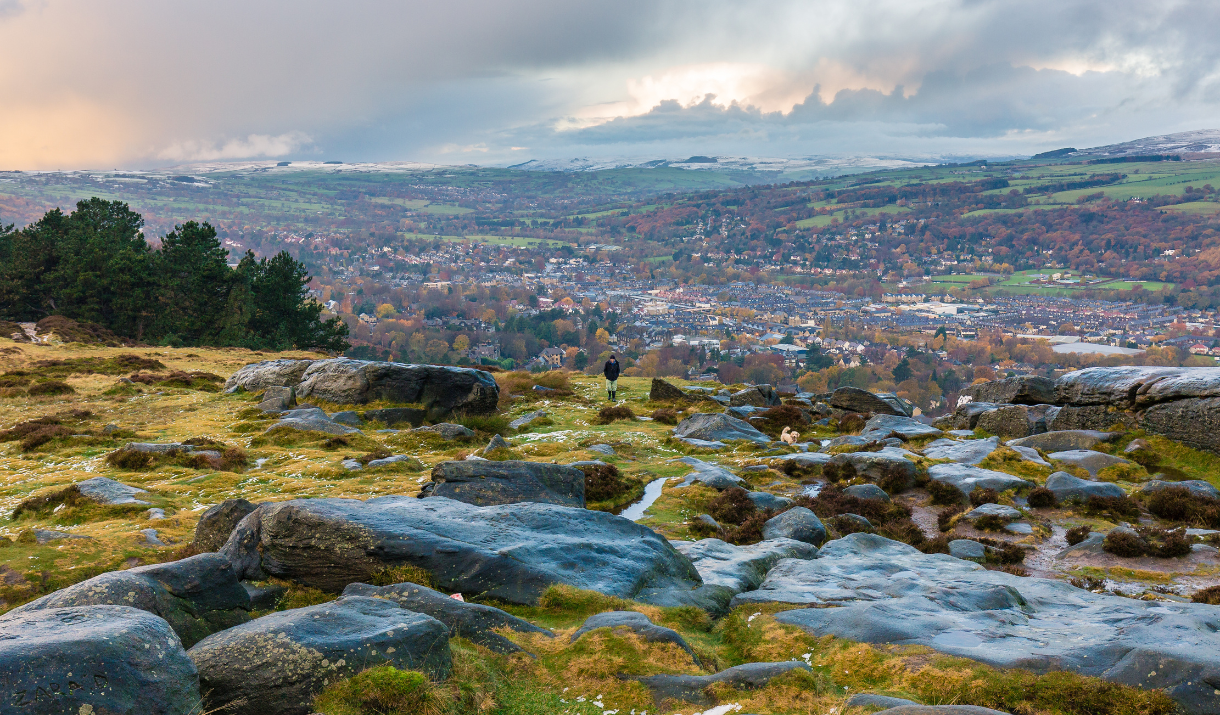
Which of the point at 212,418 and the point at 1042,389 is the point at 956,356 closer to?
the point at 1042,389

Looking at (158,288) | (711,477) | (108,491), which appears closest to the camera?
(108,491)

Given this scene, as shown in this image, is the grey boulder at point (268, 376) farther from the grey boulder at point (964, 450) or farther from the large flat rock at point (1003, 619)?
the large flat rock at point (1003, 619)

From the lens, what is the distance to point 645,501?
24.0 metres

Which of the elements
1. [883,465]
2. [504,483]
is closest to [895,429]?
[883,465]

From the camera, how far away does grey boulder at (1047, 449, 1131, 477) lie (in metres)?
26.0

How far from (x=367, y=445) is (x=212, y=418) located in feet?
43.5

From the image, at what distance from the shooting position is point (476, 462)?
19828 mm

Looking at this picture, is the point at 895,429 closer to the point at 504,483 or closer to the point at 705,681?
the point at 504,483

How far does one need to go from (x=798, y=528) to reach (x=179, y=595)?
50.1 feet

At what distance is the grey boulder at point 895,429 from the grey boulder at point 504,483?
20.1 m

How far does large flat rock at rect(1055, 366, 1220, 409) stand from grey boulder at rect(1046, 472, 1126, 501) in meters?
8.25

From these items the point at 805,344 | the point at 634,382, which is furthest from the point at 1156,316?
the point at 634,382

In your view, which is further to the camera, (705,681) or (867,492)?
(867,492)

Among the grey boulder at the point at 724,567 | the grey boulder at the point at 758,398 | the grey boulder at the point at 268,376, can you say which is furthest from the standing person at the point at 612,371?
the grey boulder at the point at 724,567
